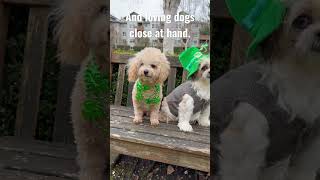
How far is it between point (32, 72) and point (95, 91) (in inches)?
26.0

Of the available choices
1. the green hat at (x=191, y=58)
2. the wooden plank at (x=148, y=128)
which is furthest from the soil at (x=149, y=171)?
the green hat at (x=191, y=58)

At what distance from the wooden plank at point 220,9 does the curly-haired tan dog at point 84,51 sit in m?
0.52

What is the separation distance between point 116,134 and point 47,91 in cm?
80

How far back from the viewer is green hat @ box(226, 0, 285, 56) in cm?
221

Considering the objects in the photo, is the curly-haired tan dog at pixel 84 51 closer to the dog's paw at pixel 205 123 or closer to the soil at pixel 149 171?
the soil at pixel 149 171

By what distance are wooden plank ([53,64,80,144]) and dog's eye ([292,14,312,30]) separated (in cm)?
120

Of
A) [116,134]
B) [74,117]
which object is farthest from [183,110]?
[74,117]

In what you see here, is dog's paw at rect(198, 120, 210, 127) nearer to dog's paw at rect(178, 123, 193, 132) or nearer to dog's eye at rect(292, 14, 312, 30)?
dog's paw at rect(178, 123, 193, 132)

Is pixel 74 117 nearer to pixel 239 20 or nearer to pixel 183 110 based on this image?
pixel 183 110

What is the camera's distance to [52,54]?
2.80m

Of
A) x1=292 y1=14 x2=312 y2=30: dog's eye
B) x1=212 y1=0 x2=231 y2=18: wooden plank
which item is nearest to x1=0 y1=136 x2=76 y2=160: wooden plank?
x1=212 y1=0 x2=231 y2=18: wooden plank

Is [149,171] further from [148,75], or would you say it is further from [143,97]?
[148,75]

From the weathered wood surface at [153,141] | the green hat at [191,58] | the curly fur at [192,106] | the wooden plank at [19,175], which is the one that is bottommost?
the wooden plank at [19,175]

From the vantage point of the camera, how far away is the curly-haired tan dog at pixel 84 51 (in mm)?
2320
